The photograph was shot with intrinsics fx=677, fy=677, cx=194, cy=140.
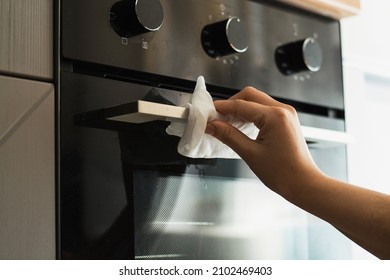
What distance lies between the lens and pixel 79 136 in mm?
840

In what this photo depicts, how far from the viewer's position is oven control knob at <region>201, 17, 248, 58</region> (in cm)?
101

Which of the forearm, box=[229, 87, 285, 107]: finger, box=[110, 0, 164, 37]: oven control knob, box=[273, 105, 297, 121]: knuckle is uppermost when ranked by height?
box=[110, 0, 164, 37]: oven control knob

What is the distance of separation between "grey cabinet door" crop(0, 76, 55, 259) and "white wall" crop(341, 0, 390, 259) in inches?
27.0

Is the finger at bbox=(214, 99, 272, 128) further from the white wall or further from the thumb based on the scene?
the white wall

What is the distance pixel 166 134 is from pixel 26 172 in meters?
0.22

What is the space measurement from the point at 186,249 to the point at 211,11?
363mm

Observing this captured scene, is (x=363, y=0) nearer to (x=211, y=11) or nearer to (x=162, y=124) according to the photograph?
(x=211, y=11)

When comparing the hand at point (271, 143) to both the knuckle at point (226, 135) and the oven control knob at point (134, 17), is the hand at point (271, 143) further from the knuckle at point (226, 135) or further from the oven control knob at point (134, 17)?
the oven control knob at point (134, 17)

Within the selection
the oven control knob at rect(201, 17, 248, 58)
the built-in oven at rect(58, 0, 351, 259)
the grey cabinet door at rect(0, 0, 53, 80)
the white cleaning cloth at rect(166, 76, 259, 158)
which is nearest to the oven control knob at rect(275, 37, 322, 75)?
the built-in oven at rect(58, 0, 351, 259)

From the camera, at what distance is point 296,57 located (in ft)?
3.79

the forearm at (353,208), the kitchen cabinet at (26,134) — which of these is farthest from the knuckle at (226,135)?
the kitchen cabinet at (26,134)

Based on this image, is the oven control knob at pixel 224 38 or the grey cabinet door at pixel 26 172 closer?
the grey cabinet door at pixel 26 172

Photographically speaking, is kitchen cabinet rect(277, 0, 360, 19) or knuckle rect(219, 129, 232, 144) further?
kitchen cabinet rect(277, 0, 360, 19)

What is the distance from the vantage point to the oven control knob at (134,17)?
0.89 metres
